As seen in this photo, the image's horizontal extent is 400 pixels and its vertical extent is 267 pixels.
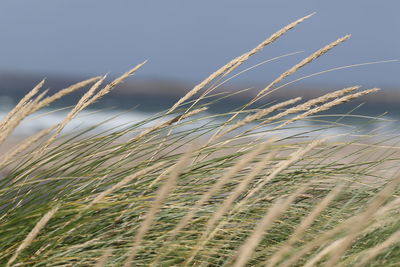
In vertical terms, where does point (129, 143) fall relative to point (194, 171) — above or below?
above

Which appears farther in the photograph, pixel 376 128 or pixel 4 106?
pixel 4 106

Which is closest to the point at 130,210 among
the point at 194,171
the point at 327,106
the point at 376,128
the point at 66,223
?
the point at 66,223

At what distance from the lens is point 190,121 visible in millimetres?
1950

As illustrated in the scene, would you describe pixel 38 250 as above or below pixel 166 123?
below

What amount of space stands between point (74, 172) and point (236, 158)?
43 cm

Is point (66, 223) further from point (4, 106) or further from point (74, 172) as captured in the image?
point (4, 106)

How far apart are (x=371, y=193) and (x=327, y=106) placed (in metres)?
0.30

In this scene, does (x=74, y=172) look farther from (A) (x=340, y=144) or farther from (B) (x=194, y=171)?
(A) (x=340, y=144)

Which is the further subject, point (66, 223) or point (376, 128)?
point (376, 128)

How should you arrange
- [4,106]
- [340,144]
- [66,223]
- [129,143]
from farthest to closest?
[4,106] < [340,144] < [129,143] < [66,223]

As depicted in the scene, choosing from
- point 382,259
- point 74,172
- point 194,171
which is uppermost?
point 74,172

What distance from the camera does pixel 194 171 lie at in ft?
5.96

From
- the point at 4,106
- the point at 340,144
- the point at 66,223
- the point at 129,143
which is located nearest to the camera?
the point at 66,223

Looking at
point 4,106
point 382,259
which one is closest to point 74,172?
point 382,259
